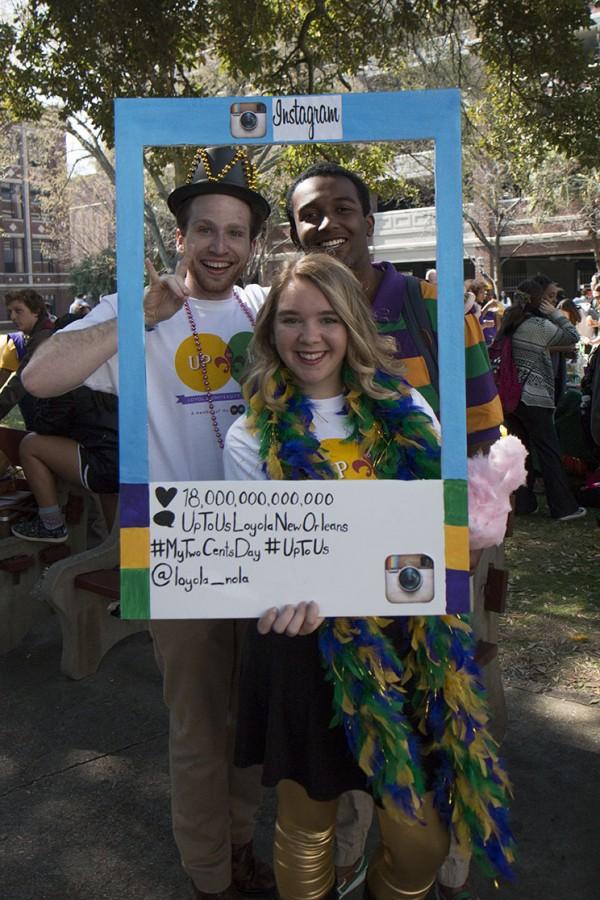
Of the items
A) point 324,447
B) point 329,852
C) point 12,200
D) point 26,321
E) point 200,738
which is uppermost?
point 12,200

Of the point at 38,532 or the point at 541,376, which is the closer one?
the point at 38,532

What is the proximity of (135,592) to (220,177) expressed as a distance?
39.7 inches

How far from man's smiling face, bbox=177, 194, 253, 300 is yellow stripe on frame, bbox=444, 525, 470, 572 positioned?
87 centimetres

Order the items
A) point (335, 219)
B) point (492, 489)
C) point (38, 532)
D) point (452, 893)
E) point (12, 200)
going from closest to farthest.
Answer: point (492, 489) < point (335, 219) < point (452, 893) < point (38, 532) < point (12, 200)

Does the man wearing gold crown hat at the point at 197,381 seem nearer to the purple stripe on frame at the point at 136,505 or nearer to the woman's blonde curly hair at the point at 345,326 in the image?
the woman's blonde curly hair at the point at 345,326

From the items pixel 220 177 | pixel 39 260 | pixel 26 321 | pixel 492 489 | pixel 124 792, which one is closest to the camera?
pixel 492 489

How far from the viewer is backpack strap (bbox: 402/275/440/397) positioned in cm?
215

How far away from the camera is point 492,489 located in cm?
198

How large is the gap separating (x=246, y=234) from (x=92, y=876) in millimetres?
1889

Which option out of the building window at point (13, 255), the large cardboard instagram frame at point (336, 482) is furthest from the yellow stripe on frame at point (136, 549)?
the building window at point (13, 255)

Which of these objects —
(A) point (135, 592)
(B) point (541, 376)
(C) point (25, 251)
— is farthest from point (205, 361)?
(C) point (25, 251)

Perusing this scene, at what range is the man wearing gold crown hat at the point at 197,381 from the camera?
1991mm

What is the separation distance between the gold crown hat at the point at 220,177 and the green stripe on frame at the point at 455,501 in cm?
90

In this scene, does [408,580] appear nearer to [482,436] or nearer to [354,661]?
[354,661]
